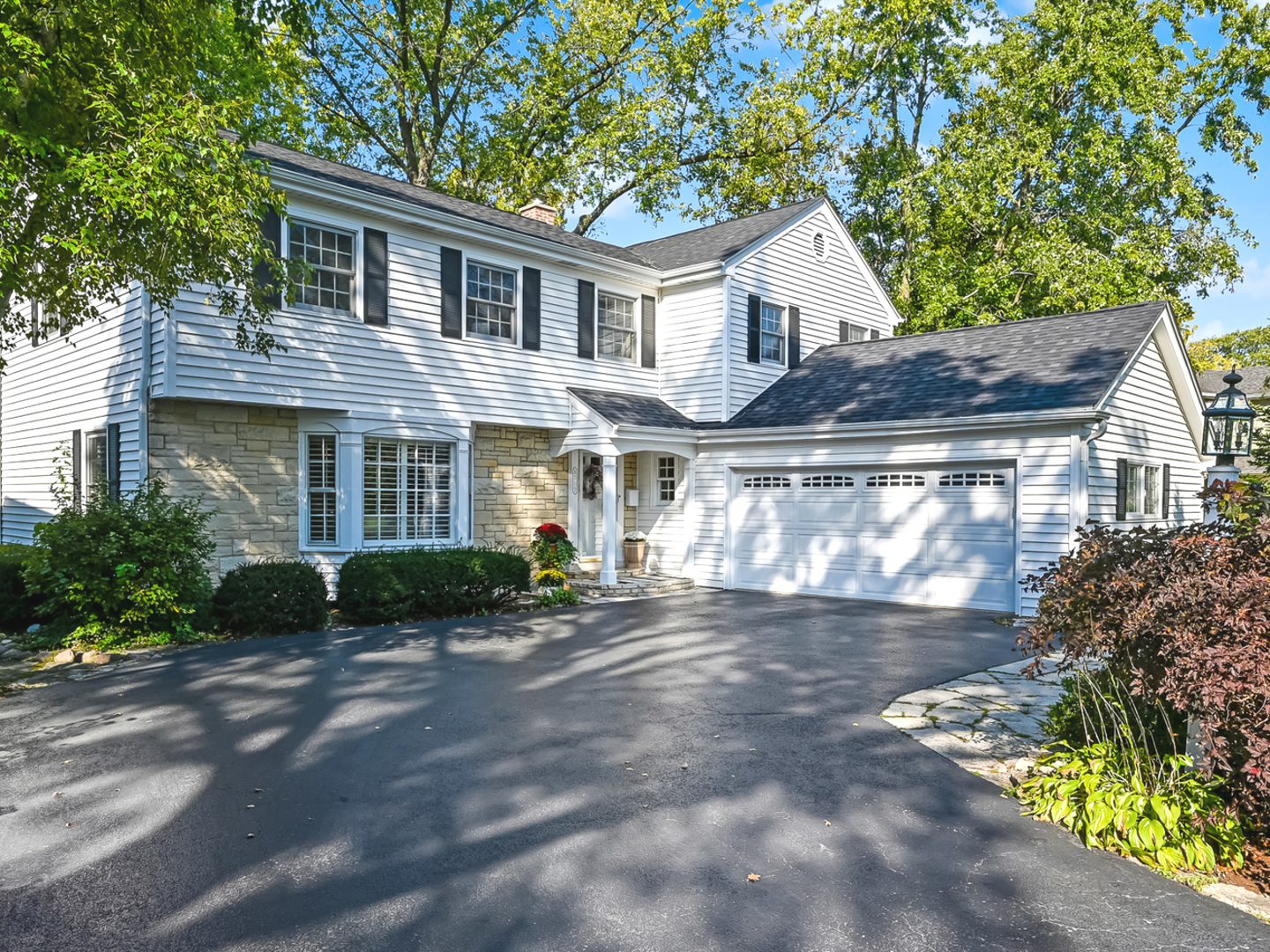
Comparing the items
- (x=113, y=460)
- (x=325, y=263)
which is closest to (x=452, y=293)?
(x=325, y=263)

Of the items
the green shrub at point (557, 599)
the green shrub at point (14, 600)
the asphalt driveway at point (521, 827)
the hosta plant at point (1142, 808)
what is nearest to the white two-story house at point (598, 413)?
the green shrub at point (557, 599)

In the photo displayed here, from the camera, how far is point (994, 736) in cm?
573

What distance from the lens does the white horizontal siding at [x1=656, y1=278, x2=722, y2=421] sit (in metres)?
15.2

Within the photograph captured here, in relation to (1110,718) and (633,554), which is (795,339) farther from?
(1110,718)

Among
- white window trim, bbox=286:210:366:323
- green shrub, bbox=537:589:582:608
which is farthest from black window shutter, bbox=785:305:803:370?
white window trim, bbox=286:210:366:323

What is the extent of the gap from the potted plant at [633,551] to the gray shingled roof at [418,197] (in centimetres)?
522

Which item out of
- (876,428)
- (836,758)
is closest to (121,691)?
(836,758)

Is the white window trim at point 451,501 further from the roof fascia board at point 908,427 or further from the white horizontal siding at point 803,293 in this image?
the white horizontal siding at point 803,293

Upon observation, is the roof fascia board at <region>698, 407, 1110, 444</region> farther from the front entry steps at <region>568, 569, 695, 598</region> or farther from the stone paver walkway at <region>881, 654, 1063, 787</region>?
the stone paver walkway at <region>881, 654, 1063, 787</region>

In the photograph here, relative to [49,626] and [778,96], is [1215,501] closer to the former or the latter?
[49,626]

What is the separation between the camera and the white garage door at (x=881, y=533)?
457 inches

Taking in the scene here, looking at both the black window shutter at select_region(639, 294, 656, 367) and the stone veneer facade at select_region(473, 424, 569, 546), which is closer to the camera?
the stone veneer facade at select_region(473, 424, 569, 546)

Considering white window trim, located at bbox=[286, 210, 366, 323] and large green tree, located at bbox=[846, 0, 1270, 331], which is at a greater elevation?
large green tree, located at bbox=[846, 0, 1270, 331]

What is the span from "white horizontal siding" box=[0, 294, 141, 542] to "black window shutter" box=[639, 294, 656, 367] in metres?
8.41
